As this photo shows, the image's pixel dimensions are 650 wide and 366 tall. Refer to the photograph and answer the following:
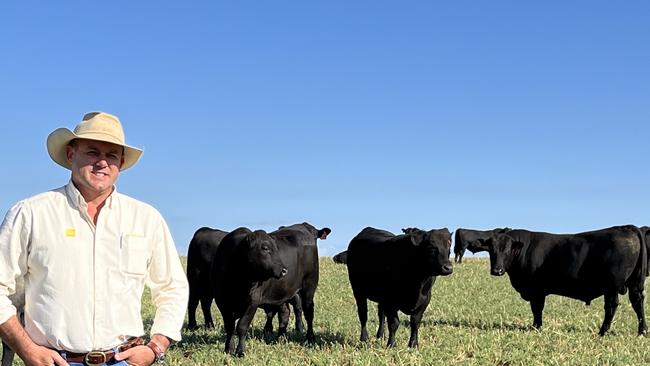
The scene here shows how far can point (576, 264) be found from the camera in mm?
16094

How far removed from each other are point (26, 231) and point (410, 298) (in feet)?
29.1

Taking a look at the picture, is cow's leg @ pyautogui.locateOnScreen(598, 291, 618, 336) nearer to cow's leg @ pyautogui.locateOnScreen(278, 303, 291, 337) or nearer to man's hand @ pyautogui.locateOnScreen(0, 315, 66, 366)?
cow's leg @ pyautogui.locateOnScreen(278, 303, 291, 337)

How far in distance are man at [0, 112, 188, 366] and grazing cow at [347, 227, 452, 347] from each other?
305 inches

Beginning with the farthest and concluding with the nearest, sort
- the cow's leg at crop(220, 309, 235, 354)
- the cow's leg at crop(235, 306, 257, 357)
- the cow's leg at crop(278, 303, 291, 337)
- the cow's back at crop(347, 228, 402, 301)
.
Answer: the cow's leg at crop(278, 303, 291, 337)
the cow's back at crop(347, 228, 402, 301)
the cow's leg at crop(220, 309, 235, 354)
the cow's leg at crop(235, 306, 257, 357)

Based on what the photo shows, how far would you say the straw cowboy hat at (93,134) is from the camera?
4766 millimetres

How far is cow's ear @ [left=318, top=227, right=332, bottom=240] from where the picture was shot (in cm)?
1645

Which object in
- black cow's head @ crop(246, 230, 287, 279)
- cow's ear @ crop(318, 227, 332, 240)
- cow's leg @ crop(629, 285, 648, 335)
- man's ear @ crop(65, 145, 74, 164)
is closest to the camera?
man's ear @ crop(65, 145, 74, 164)

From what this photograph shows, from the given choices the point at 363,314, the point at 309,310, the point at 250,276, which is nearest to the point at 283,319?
the point at 309,310

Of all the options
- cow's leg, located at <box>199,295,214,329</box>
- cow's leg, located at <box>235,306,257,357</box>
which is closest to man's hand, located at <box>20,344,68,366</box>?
cow's leg, located at <box>235,306,257,357</box>

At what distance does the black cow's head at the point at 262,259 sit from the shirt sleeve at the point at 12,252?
751 centimetres

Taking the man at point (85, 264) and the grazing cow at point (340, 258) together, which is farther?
the grazing cow at point (340, 258)

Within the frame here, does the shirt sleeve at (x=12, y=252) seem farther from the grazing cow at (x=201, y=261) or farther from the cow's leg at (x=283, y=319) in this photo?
the grazing cow at (x=201, y=261)

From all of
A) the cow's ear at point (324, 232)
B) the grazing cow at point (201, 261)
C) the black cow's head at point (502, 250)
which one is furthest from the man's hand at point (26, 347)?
the black cow's head at point (502, 250)

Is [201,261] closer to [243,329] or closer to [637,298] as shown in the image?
[243,329]
